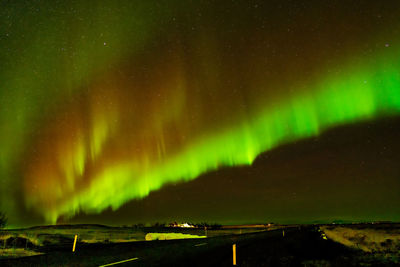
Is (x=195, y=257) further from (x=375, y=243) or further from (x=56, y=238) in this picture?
(x=56, y=238)

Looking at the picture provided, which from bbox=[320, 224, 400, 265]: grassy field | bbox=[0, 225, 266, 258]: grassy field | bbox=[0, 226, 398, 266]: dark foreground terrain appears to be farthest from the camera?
bbox=[0, 225, 266, 258]: grassy field

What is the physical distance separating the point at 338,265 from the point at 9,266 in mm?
15664

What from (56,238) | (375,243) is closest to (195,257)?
(375,243)

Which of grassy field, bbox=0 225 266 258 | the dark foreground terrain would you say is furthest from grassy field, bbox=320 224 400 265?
grassy field, bbox=0 225 266 258

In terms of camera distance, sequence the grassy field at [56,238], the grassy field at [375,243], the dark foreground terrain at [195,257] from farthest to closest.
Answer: the grassy field at [56,238] < the grassy field at [375,243] < the dark foreground terrain at [195,257]

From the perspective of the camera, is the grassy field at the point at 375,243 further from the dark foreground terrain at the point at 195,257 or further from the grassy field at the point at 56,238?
the grassy field at the point at 56,238

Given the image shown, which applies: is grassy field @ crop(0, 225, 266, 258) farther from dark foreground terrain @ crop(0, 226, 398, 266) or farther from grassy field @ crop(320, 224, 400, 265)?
grassy field @ crop(320, 224, 400, 265)

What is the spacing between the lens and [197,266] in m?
14.6

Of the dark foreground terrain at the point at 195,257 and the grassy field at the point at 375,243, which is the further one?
the grassy field at the point at 375,243

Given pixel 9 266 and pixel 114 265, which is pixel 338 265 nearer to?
pixel 114 265

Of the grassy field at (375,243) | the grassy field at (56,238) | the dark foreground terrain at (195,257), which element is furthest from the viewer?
the grassy field at (56,238)

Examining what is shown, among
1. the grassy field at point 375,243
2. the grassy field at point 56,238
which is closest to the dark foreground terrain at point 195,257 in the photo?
the grassy field at point 375,243

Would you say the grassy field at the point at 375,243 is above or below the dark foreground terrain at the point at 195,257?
below

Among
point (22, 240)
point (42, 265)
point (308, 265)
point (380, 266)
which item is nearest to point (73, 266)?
point (42, 265)
